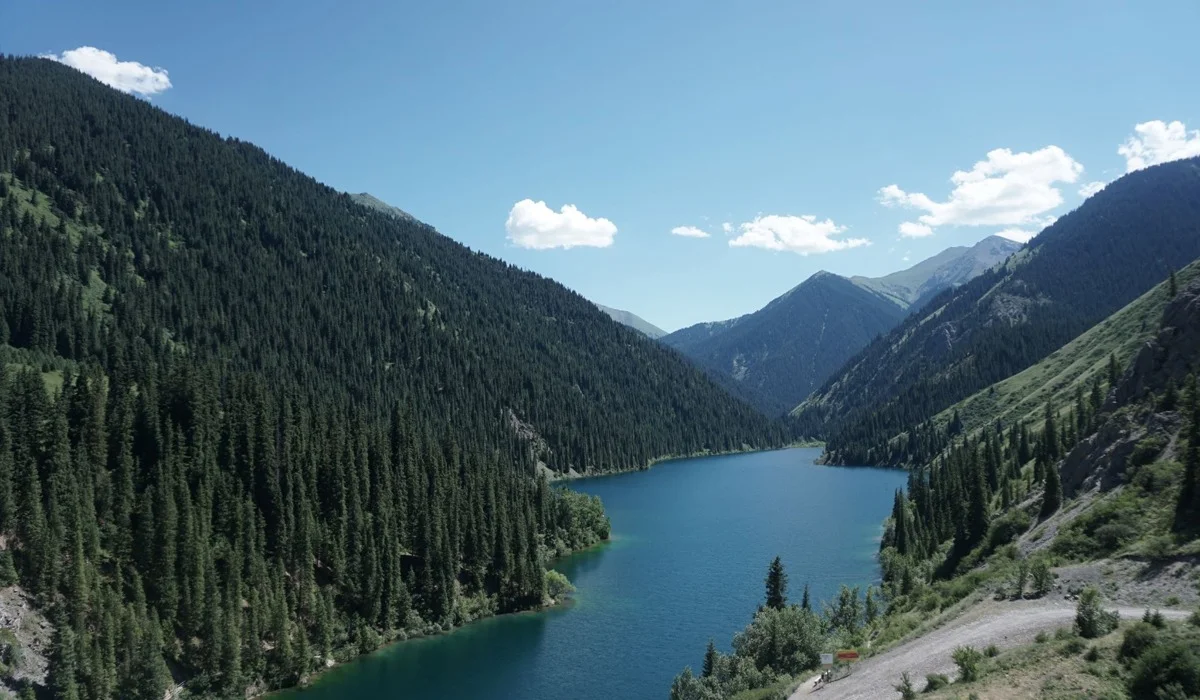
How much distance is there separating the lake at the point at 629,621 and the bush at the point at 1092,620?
4934cm

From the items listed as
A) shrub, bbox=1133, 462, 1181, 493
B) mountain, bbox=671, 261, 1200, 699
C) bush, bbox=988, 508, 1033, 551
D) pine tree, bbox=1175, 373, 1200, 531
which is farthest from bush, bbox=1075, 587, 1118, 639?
bush, bbox=988, 508, 1033, 551

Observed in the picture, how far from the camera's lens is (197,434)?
301ft

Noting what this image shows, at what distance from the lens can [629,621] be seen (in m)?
96.6

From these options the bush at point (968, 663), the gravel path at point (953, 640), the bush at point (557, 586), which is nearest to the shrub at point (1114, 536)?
the gravel path at point (953, 640)

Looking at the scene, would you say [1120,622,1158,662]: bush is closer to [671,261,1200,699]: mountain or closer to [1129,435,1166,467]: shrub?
[671,261,1200,699]: mountain

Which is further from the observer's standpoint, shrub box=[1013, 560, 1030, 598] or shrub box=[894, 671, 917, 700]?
shrub box=[1013, 560, 1030, 598]

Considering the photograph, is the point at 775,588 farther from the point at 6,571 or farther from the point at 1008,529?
the point at 6,571

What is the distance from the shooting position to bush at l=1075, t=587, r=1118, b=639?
3016 centimetres

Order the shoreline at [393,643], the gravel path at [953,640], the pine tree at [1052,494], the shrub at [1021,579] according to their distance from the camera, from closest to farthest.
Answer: the gravel path at [953,640] < the shrub at [1021,579] < the pine tree at [1052,494] < the shoreline at [393,643]

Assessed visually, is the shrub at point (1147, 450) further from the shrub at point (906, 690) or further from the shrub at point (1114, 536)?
the shrub at point (906, 690)

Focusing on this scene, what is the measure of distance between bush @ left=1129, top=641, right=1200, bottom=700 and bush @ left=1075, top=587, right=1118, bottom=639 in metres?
5.28

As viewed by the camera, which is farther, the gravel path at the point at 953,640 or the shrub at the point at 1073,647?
the gravel path at the point at 953,640

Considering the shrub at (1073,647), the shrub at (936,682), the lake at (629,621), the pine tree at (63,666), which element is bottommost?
the lake at (629,621)

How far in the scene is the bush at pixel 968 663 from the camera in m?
30.6
